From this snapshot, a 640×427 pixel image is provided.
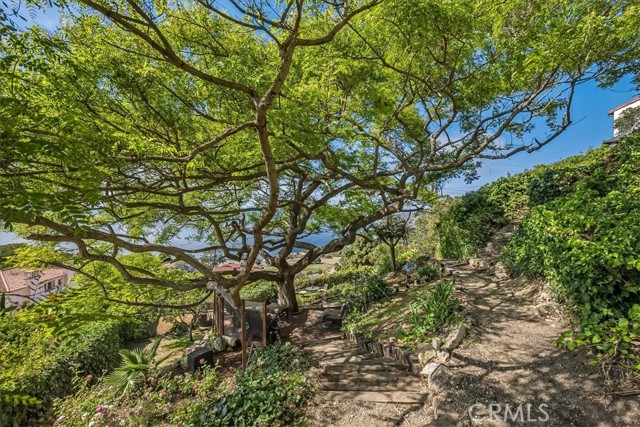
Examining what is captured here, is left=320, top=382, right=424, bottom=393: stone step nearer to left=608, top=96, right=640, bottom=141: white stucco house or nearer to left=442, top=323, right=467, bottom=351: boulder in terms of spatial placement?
left=442, top=323, right=467, bottom=351: boulder

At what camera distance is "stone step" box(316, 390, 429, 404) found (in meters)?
3.94

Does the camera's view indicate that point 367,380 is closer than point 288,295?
Yes

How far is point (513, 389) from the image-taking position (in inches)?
136

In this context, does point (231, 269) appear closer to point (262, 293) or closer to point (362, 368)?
point (262, 293)

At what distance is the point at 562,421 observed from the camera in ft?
9.67

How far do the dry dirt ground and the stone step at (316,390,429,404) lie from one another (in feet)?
0.29

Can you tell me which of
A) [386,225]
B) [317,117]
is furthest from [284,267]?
[317,117]

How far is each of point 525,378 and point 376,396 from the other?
189cm

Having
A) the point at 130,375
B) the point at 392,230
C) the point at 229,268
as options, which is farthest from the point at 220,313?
the point at 229,268

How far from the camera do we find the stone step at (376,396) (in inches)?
155

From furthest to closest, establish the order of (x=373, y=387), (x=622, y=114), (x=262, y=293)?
(x=622, y=114)
(x=262, y=293)
(x=373, y=387)

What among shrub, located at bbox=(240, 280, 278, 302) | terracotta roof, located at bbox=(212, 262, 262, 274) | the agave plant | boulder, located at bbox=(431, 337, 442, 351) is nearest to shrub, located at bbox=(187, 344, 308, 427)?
boulder, located at bbox=(431, 337, 442, 351)

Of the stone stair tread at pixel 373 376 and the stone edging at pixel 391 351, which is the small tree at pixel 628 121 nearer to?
the stone edging at pixel 391 351

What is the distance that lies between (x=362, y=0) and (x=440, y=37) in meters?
1.31
